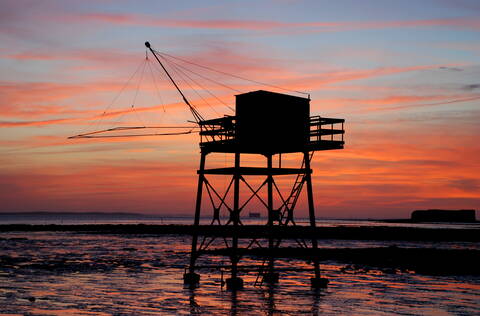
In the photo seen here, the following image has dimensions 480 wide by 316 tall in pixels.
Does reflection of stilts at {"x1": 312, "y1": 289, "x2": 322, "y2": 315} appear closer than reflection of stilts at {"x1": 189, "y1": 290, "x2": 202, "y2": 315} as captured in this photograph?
No

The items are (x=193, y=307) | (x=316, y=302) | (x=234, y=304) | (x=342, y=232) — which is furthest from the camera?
(x=342, y=232)

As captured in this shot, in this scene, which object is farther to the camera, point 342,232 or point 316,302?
point 342,232

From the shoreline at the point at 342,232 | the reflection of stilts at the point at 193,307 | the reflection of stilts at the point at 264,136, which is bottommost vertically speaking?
the reflection of stilts at the point at 193,307

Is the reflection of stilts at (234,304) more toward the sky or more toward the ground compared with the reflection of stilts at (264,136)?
more toward the ground

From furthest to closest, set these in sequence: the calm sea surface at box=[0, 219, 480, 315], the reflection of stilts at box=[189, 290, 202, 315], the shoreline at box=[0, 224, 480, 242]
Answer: the shoreline at box=[0, 224, 480, 242] → the calm sea surface at box=[0, 219, 480, 315] → the reflection of stilts at box=[189, 290, 202, 315]

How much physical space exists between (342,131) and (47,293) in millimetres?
14677

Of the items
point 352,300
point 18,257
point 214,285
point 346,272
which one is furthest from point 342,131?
point 18,257

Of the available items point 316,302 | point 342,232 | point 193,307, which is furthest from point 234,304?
point 342,232

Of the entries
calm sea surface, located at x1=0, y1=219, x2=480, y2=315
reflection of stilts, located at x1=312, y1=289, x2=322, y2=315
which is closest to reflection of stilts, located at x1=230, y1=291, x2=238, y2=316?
calm sea surface, located at x1=0, y1=219, x2=480, y2=315

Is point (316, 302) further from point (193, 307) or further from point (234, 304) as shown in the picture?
point (193, 307)

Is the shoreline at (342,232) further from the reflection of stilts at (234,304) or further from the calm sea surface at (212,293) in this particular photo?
the reflection of stilts at (234,304)

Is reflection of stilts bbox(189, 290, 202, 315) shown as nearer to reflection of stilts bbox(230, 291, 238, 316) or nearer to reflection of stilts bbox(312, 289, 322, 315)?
reflection of stilts bbox(230, 291, 238, 316)

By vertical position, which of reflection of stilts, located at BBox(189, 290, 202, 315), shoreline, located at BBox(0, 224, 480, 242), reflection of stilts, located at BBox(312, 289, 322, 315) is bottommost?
reflection of stilts, located at BBox(189, 290, 202, 315)

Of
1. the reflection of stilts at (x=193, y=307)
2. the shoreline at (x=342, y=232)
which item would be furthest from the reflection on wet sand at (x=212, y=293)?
the shoreline at (x=342, y=232)
